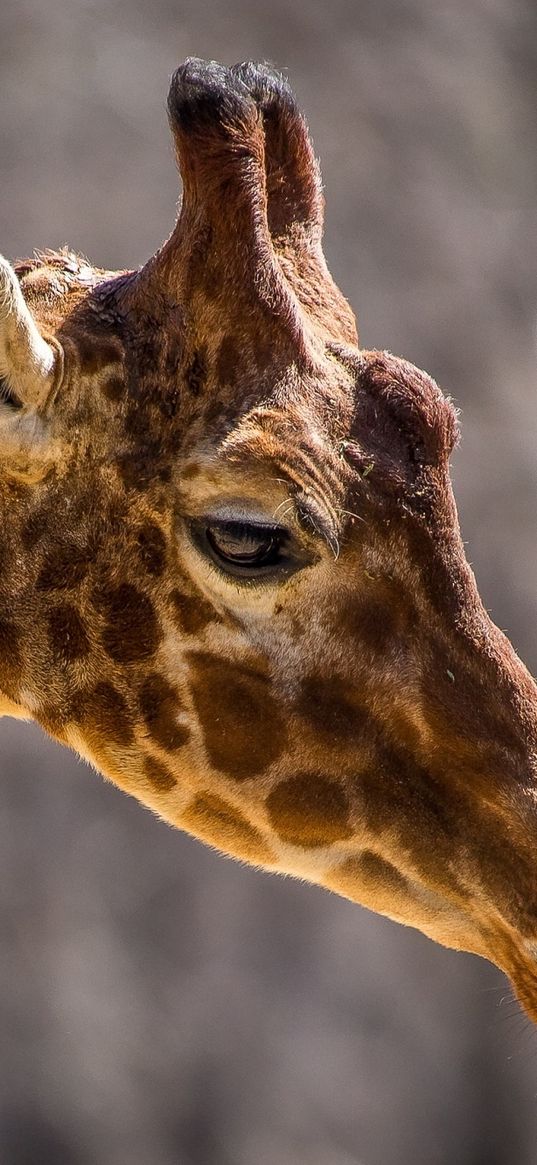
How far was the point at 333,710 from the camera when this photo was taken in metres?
3.22

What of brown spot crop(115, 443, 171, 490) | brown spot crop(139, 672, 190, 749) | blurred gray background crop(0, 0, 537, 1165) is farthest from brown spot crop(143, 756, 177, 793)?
blurred gray background crop(0, 0, 537, 1165)

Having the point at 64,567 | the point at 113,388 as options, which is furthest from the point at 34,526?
the point at 113,388

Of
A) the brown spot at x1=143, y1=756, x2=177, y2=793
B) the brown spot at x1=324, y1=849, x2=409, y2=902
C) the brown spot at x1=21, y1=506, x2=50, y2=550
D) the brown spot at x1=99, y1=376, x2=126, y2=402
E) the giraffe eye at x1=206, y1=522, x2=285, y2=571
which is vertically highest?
the brown spot at x1=99, y1=376, x2=126, y2=402

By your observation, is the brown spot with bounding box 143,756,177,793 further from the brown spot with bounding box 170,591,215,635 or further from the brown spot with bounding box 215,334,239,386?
the brown spot with bounding box 215,334,239,386

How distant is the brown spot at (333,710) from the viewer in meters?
3.20

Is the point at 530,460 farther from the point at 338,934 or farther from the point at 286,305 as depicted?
the point at 286,305

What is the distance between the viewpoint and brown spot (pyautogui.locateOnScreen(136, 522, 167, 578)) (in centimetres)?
316

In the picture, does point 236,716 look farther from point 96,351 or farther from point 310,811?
point 96,351

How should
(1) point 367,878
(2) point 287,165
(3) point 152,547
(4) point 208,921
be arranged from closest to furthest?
(3) point 152,547
(1) point 367,878
(2) point 287,165
(4) point 208,921

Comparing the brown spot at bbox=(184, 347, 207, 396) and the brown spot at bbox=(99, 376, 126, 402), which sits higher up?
the brown spot at bbox=(184, 347, 207, 396)

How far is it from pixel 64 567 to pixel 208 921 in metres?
5.36

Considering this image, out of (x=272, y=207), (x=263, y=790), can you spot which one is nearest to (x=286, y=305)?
(x=272, y=207)

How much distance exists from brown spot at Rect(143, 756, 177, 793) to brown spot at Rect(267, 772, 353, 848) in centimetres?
26

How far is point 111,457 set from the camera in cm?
317
